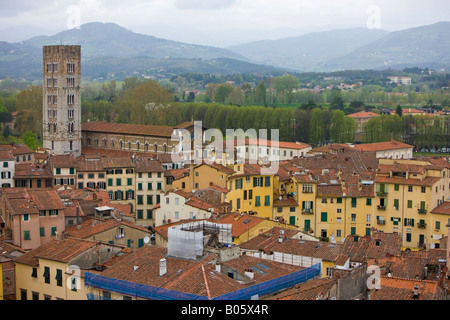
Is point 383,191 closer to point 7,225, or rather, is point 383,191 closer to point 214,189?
point 214,189

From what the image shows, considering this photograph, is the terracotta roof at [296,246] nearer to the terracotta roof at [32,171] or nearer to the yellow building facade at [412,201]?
the yellow building facade at [412,201]

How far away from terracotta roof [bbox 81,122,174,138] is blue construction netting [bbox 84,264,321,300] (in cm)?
3991

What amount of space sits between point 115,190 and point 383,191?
14678 mm

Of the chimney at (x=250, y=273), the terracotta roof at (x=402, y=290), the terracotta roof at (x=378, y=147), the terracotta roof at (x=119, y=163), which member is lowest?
the chimney at (x=250, y=273)

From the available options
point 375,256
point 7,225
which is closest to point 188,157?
point 7,225

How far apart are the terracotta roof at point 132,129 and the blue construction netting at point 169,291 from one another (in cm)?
3991

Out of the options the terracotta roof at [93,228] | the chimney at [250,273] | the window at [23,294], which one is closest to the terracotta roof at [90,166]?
the terracotta roof at [93,228]

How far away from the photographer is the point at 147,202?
130ft

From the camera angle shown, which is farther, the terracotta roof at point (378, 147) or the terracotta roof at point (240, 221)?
the terracotta roof at point (378, 147)

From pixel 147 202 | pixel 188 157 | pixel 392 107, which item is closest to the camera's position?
pixel 147 202

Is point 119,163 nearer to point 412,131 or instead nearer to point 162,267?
point 162,267

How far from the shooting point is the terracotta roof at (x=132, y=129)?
60.1m
